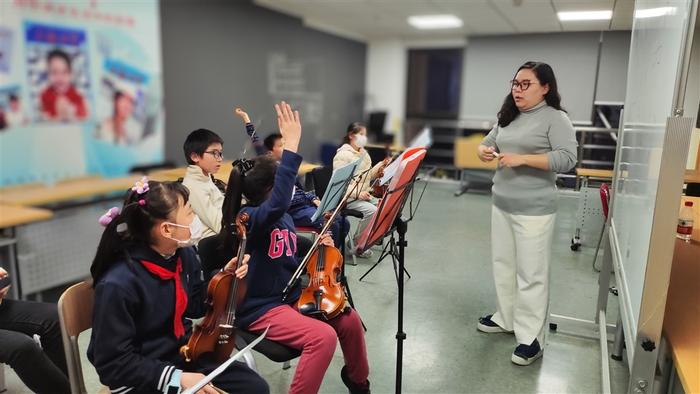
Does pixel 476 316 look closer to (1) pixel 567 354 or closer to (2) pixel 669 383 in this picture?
(1) pixel 567 354

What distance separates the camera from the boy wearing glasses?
5.18 feet

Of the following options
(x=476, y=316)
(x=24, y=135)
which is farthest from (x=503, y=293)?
(x=24, y=135)

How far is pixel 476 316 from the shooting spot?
2.20 m

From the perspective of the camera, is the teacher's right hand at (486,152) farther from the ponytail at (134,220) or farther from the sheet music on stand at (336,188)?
the ponytail at (134,220)

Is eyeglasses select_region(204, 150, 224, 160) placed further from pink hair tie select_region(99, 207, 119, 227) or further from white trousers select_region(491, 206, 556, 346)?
white trousers select_region(491, 206, 556, 346)

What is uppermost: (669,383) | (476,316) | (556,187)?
(556,187)

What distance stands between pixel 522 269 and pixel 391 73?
141 cm

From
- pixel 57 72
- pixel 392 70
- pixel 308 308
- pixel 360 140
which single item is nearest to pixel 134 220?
pixel 308 308

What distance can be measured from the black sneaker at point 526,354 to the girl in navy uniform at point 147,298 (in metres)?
1.22

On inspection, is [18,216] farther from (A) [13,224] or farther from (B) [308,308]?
(B) [308,308]

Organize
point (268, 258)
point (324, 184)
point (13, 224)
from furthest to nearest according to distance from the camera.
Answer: point (13, 224)
point (324, 184)
point (268, 258)

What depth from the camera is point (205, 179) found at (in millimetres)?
1609

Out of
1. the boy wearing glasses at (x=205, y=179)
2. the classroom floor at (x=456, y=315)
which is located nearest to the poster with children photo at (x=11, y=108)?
the classroom floor at (x=456, y=315)

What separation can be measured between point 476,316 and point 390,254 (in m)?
0.68
